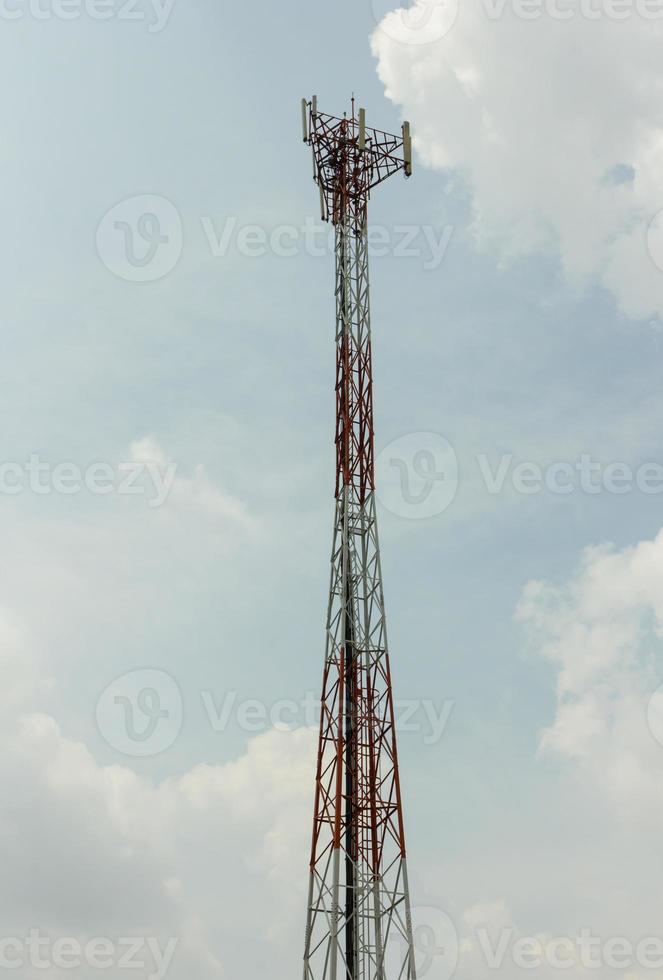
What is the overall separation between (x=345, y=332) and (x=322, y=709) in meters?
23.0

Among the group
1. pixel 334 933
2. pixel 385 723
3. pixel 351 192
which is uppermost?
pixel 351 192

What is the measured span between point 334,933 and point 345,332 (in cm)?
3443

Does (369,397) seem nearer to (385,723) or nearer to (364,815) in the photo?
(385,723)

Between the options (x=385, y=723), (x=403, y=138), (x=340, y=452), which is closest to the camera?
(x=385, y=723)

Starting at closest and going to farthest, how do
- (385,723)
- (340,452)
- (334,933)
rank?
(334,933), (385,723), (340,452)

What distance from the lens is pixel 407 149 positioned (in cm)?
7350

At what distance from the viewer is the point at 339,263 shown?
2847 inches

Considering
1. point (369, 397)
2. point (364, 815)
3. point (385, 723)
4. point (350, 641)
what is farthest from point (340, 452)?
point (364, 815)

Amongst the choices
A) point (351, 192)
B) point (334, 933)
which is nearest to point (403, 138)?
point (351, 192)

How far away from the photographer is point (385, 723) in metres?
63.6

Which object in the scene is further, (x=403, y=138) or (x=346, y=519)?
(x=403, y=138)

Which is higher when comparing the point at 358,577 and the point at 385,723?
the point at 358,577

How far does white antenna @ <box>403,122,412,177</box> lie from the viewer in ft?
240

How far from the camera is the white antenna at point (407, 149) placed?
73.1 metres
